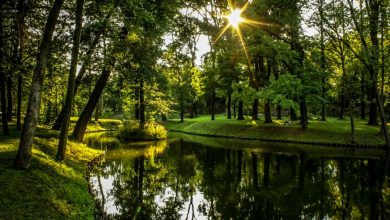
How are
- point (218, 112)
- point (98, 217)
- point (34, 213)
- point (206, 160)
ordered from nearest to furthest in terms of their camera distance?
point (34, 213) → point (98, 217) → point (206, 160) → point (218, 112)

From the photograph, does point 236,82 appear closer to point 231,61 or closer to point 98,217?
point 231,61

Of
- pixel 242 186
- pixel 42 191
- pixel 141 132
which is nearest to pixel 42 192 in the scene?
pixel 42 191

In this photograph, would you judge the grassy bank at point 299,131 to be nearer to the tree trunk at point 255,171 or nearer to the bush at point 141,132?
the bush at point 141,132

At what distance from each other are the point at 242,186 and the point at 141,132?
84.0 ft

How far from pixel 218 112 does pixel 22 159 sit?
77.3 metres

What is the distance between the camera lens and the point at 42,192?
10789 millimetres

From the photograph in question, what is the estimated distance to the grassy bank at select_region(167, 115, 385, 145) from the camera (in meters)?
34.1

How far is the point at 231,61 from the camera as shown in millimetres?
44469

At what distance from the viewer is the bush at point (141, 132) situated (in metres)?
41.3

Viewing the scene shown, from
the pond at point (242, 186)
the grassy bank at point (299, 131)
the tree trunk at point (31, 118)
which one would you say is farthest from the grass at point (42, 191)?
the grassy bank at point (299, 131)

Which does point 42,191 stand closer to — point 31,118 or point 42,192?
point 42,192

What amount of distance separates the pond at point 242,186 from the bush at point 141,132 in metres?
13.3

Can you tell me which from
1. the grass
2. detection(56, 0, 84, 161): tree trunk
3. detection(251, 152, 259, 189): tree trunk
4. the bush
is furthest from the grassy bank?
the grass

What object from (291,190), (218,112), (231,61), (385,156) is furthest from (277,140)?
(218,112)
